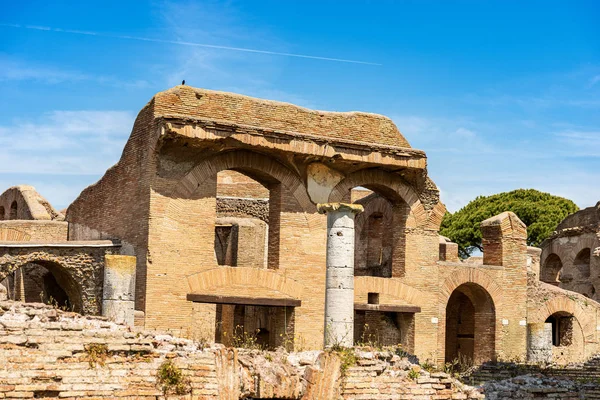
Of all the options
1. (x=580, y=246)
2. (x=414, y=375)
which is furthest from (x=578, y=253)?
(x=414, y=375)

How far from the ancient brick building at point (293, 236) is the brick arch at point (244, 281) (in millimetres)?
23

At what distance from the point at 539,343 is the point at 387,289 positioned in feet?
12.4

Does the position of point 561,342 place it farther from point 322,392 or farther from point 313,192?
point 322,392

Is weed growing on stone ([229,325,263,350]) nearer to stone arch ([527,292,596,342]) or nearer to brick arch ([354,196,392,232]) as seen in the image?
brick arch ([354,196,392,232])

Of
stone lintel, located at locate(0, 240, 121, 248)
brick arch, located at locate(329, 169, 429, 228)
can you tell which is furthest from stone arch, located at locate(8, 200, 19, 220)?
brick arch, located at locate(329, 169, 429, 228)

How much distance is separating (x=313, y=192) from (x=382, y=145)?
1.74 m

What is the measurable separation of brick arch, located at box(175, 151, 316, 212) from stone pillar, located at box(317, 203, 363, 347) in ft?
10.8

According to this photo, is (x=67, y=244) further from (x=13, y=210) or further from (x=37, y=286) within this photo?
(x=13, y=210)

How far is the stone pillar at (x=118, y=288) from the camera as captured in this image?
1775cm

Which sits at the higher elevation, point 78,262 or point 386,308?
point 78,262

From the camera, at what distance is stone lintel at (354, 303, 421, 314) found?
69.1 ft

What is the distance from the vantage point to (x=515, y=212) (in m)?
41.3

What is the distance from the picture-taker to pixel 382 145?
2098 centimetres

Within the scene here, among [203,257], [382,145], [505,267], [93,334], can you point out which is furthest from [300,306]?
[93,334]
